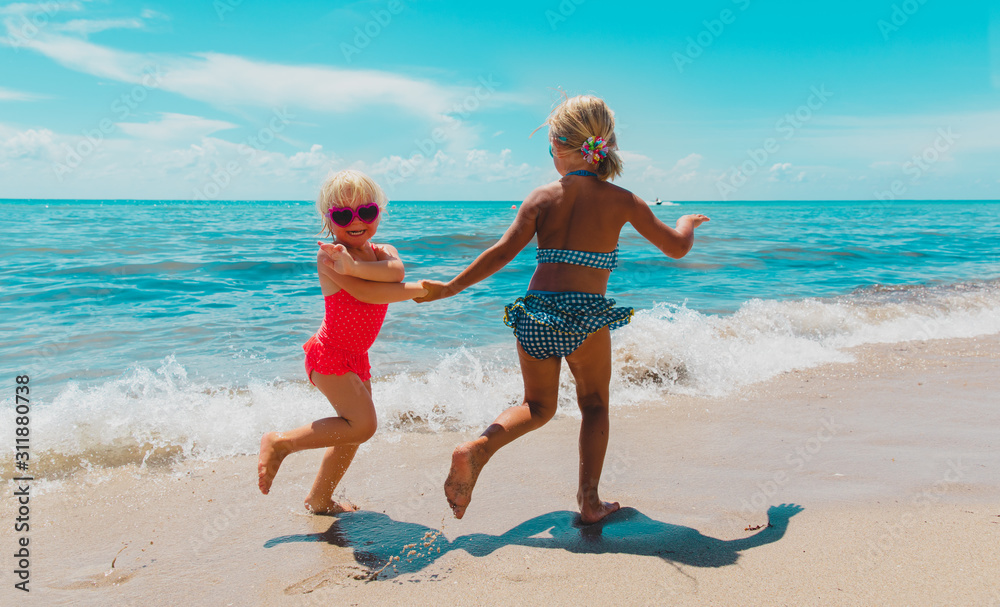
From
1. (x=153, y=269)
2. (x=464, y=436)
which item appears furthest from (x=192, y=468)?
(x=153, y=269)

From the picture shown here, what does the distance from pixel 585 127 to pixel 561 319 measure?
2.73 ft

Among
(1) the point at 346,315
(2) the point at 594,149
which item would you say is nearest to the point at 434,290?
(1) the point at 346,315

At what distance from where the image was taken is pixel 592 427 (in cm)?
276

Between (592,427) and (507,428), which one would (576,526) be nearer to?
(592,427)

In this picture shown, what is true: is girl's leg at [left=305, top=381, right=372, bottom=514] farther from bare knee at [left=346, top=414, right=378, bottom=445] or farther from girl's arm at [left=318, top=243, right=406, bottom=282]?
girl's arm at [left=318, top=243, right=406, bottom=282]

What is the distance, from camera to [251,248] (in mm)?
16016

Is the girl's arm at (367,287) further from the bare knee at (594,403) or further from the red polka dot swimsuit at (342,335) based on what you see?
the bare knee at (594,403)

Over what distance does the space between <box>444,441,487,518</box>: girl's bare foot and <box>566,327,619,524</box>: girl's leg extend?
0.60 m

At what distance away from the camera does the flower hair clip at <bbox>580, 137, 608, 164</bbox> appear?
2.58 m

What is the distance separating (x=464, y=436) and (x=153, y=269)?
1029 cm

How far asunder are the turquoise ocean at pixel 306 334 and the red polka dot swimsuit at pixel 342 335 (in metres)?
1.56

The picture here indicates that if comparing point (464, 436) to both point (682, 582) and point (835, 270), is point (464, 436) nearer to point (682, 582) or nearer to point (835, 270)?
point (682, 582)

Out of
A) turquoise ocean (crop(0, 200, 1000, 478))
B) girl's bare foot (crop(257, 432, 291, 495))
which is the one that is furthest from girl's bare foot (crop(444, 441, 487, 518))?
turquoise ocean (crop(0, 200, 1000, 478))

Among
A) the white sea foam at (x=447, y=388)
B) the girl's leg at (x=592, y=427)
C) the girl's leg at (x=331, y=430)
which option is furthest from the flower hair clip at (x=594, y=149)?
the white sea foam at (x=447, y=388)
